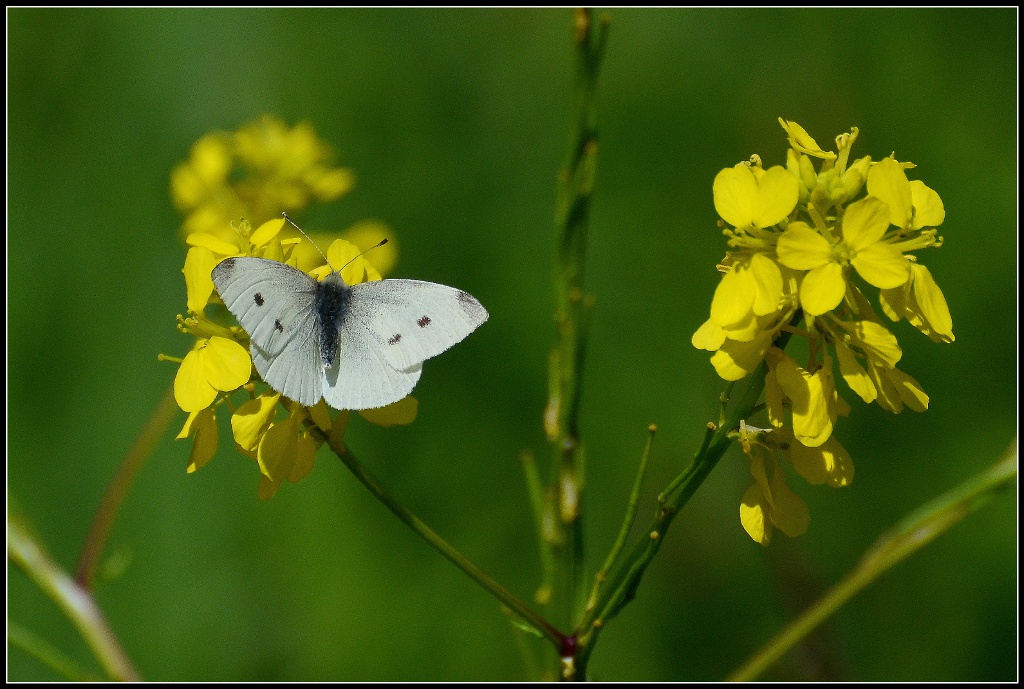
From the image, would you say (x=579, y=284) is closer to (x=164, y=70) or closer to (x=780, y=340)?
(x=780, y=340)

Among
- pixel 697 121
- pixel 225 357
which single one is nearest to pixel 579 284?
pixel 225 357

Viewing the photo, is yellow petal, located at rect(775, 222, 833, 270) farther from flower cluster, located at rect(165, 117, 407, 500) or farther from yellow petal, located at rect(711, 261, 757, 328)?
flower cluster, located at rect(165, 117, 407, 500)

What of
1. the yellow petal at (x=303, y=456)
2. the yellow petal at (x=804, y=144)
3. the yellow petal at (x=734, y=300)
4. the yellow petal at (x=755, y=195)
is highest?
the yellow petal at (x=804, y=144)

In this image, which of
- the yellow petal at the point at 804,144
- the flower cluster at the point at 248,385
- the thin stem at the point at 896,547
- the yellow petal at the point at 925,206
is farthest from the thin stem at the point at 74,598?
the yellow petal at the point at 925,206

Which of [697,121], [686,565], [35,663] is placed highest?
Result: [697,121]

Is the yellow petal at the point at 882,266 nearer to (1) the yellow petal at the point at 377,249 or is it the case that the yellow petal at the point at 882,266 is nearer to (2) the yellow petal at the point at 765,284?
(2) the yellow petal at the point at 765,284

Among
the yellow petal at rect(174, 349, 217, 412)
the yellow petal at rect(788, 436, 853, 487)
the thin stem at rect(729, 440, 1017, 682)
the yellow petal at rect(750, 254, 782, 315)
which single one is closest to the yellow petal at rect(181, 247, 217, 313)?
the yellow petal at rect(174, 349, 217, 412)
